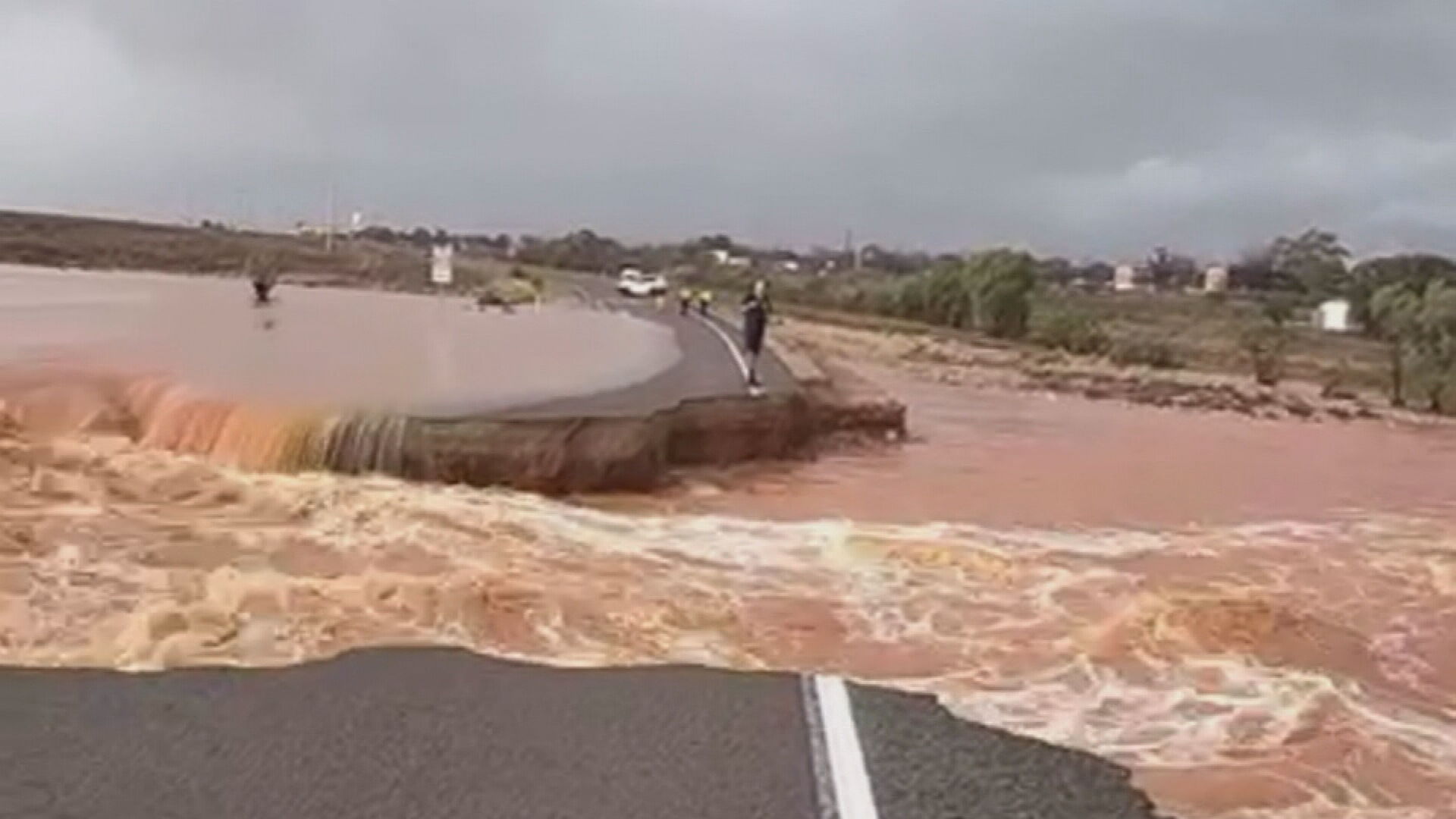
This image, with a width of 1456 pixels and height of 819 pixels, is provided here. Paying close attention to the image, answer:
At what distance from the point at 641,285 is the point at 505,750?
50.1 meters

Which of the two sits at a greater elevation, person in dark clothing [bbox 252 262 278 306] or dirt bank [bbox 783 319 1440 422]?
person in dark clothing [bbox 252 262 278 306]

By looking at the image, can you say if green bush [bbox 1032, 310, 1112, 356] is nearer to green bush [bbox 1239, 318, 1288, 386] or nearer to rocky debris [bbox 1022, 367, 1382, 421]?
green bush [bbox 1239, 318, 1288, 386]

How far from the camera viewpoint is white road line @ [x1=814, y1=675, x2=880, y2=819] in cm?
533

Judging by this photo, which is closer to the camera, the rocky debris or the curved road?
the curved road

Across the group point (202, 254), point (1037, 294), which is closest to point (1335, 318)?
point (1037, 294)

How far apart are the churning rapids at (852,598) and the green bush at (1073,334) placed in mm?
31512

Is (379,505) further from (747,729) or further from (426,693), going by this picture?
(747,729)

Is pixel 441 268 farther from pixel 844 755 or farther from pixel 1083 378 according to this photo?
pixel 844 755

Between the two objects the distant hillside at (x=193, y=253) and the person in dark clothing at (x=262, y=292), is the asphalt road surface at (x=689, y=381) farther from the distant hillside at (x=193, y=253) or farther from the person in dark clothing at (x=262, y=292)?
the distant hillside at (x=193, y=253)

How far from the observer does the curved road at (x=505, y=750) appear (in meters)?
5.20

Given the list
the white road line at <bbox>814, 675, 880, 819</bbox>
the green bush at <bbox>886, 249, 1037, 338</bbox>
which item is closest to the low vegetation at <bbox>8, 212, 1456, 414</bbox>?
the green bush at <bbox>886, 249, 1037, 338</bbox>

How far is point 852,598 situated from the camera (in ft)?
39.3

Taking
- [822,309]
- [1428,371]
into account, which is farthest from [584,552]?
[822,309]

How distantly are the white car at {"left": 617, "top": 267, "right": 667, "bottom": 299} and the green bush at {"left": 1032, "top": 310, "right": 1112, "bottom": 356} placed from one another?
11.0 metres
